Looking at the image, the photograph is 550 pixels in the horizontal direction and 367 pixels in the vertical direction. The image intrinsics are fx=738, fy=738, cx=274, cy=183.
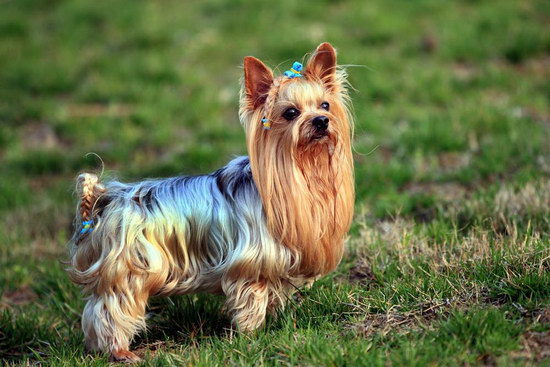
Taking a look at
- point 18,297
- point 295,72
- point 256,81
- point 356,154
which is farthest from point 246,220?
point 356,154

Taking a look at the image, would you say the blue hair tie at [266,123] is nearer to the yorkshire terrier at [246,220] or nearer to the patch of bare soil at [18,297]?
the yorkshire terrier at [246,220]

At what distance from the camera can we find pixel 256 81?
466 centimetres

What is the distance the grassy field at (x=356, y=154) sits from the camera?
4.56 m

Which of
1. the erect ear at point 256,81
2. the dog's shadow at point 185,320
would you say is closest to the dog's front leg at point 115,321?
the dog's shadow at point 185,320

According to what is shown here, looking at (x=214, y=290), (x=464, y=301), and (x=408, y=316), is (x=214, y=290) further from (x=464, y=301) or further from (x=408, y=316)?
(x=464, y=301)

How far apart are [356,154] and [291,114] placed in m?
4.21

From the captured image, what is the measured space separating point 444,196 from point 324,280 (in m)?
2.22

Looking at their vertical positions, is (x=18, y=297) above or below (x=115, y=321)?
below

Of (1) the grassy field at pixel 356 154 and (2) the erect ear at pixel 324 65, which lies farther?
(2) the erect ear at pixel 324 65

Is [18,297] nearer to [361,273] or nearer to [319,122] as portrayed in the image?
[361,273]

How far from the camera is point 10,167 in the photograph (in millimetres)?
9266

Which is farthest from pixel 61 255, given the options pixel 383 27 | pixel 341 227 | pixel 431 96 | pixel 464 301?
pixel 383 27

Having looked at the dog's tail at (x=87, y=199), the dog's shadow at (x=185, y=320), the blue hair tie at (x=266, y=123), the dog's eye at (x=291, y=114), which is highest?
the dog's eye at (x=291, y=114)

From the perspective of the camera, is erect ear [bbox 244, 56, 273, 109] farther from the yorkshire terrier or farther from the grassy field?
the grassy field
